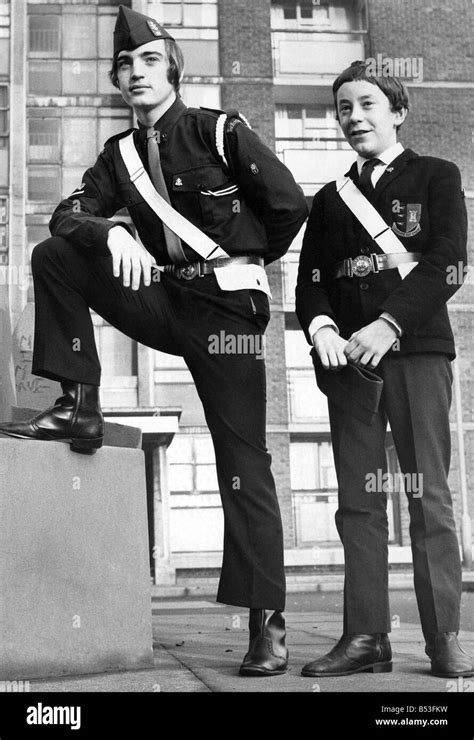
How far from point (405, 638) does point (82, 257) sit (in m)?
2.52

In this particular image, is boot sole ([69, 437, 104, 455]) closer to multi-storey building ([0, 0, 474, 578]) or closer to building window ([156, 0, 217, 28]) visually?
multi-storey building ([0, 0, 474, 578])

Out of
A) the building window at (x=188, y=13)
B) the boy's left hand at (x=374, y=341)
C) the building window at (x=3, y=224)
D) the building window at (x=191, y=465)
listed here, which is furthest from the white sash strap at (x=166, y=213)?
the building window at (x=188, y=13)

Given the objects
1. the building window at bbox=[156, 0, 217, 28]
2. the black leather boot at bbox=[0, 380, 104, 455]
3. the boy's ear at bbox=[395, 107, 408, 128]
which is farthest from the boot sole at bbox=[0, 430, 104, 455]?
the building window at bbox=[156, 0, 217, 28]

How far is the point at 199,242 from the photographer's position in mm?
3389

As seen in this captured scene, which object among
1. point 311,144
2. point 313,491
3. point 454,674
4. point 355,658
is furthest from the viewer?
point 311,144

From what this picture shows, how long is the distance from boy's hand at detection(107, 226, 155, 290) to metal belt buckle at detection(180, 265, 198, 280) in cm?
23

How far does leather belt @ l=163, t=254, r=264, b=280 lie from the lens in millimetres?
3414

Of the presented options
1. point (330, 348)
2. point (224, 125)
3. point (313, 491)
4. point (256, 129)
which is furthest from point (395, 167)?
point (256, 129)

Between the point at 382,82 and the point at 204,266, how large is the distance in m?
0.91

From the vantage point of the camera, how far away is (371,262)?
3457 mm

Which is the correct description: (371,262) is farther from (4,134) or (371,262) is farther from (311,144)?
(311,144)
